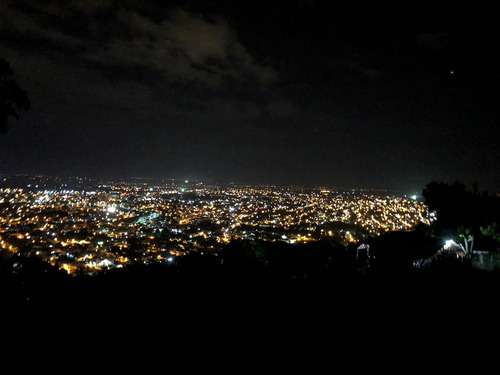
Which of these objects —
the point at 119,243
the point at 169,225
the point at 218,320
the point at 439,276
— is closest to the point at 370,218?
the point at 169,225

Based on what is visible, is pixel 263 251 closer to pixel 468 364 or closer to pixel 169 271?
pixel 169 271

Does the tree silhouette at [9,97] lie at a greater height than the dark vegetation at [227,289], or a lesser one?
greater

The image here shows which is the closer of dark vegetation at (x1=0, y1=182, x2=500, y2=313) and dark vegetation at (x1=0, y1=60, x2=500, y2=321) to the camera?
dark vegetation at (x1=0, y1=60, x2=500, y2=321)

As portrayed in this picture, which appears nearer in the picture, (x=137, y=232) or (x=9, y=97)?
(x=9, y=97)

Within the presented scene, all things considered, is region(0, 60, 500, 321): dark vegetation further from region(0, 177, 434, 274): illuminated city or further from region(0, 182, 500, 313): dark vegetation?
region(0, 177, 434, 274): illuminated city

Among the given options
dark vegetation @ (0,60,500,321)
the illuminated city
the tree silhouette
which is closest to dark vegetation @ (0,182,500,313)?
dark vegetation @ (0,60,500,321)

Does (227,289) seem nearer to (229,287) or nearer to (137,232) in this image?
(229,287)

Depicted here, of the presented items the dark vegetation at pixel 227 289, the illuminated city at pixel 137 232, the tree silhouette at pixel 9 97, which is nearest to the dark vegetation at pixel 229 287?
the dark vegetation at pixel 227 289

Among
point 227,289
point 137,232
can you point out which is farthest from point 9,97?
point 137,232

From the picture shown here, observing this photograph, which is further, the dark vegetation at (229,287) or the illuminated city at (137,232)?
the illuminated city at (137,232)

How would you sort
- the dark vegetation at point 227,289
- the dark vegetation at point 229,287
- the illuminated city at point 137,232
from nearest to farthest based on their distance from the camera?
1. the dark vegetation at point 227,289
2. the dark vegetation at point 229,287
3. the illuminated city at point 137,232

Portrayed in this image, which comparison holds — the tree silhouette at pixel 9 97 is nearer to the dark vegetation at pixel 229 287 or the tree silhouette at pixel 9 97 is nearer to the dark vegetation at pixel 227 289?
the dark vegetation at pixel 227 289

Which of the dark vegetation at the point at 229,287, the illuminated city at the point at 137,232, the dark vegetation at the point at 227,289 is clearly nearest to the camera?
the dark vegetation at the point at 227,289
